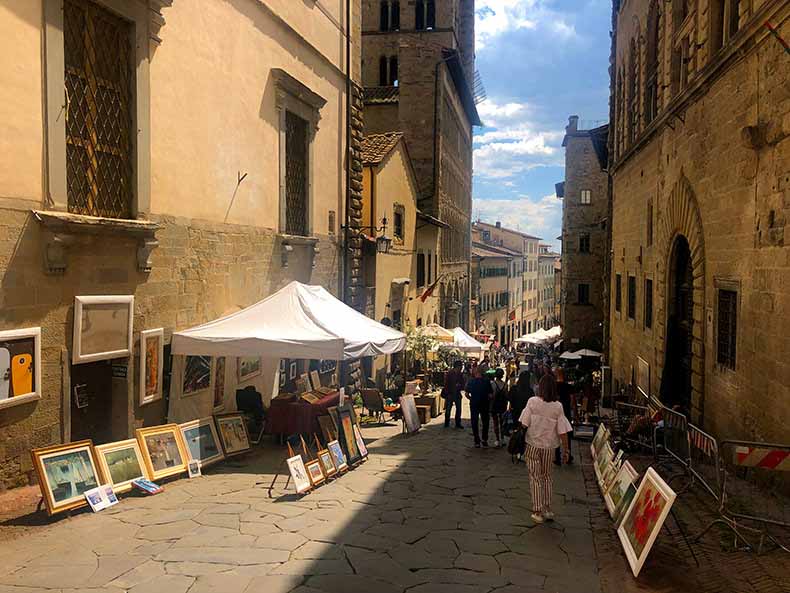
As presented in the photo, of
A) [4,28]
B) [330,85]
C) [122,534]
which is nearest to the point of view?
[122,534]

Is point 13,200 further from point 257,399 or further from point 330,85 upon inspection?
point 330,85

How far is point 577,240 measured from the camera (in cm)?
4609

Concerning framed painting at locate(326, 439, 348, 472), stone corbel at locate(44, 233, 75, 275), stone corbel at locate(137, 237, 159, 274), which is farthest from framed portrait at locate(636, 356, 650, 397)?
stone corbel at locate(44, 233, 75, 275)

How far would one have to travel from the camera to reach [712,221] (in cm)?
1077

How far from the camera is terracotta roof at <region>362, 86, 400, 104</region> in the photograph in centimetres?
3597

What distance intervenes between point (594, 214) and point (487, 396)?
36.6 m

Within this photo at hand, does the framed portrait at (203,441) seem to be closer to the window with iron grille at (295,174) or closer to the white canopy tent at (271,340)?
the white canopy tent at (271,340)

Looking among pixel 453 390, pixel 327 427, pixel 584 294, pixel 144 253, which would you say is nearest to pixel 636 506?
pixel 327 427

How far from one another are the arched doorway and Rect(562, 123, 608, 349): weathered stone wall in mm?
29625

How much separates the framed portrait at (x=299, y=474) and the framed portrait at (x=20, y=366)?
9.06 feet

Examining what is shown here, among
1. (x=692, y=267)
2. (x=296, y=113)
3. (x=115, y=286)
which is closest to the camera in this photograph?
(x=115, y=286)

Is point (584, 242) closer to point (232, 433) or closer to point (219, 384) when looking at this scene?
point (219, 384)

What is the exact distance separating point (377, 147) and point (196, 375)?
13.7m

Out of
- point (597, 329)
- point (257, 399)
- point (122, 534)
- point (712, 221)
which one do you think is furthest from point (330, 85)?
point (597, 329)
